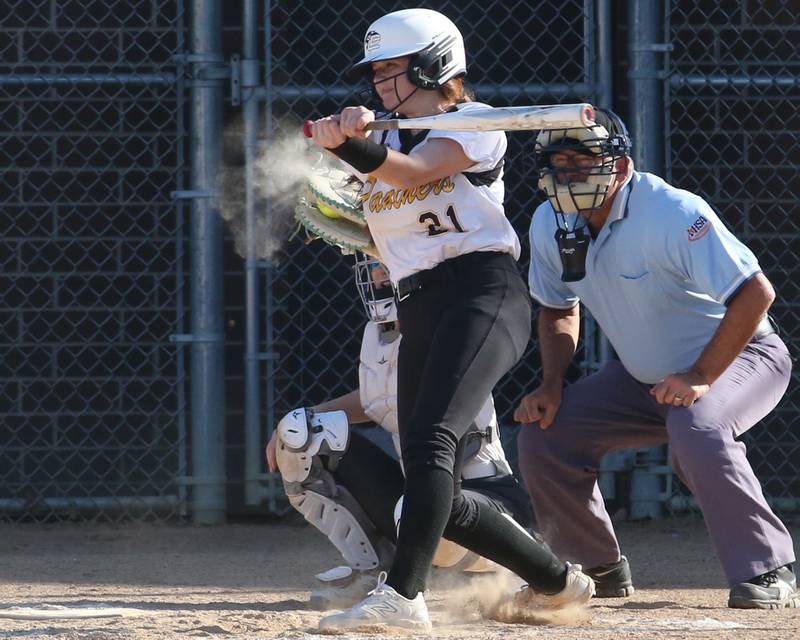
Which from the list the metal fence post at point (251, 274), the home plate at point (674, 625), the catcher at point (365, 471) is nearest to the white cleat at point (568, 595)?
the home plate at point (674, 625)

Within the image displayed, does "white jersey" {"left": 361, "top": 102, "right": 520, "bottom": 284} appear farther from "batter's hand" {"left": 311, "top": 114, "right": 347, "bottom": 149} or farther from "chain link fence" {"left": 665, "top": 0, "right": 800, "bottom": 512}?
"chain link fence" {"left": 665, "top": 0, "right": 800, "bottom": 512}

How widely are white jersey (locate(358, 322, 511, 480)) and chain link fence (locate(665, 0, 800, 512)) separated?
2.04 meters

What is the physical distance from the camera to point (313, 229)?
416 cm

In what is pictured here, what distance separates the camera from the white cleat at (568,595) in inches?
146

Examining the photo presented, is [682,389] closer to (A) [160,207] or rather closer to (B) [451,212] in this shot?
(B) [451,212]

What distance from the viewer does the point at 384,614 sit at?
11.0ft

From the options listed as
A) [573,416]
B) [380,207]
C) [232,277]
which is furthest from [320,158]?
[232,277]

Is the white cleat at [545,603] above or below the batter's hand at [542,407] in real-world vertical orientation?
below

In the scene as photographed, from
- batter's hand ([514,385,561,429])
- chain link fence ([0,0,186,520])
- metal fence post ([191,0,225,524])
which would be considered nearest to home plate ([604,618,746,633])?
batter's hand ([514,385,561,429])

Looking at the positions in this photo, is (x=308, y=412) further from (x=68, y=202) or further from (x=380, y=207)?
(x=68, y=202)

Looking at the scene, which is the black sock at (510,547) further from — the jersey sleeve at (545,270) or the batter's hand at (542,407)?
the jersey sleeve at (545,270)

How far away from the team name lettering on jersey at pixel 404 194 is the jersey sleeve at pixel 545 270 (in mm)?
729

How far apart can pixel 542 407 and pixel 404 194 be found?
977mm

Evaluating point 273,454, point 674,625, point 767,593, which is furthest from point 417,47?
point 767,593
